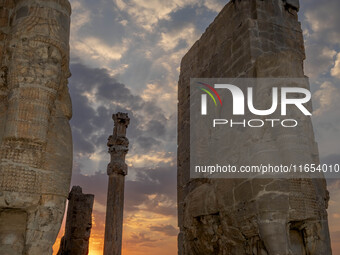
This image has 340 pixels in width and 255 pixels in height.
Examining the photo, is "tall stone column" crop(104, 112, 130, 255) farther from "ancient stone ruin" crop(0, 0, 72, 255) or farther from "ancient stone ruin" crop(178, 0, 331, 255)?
"ancient stone ruin" crop(0, 0, 72, 255)

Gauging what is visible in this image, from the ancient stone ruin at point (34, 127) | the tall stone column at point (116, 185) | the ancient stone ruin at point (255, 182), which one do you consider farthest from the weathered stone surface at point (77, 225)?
the ancient stone ruin at point (34, 127)

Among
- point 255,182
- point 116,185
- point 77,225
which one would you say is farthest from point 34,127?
point 77,225

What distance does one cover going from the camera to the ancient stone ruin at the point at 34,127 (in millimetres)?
3129

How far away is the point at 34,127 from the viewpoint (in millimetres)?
3236

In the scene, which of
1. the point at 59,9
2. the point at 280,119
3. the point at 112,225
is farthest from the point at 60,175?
the point at 112,225

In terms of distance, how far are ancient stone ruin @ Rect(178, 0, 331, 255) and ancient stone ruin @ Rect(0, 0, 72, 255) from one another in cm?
195

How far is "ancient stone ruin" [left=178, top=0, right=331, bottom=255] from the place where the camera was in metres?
3.66

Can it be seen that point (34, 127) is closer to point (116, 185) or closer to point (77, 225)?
point (116, 185)

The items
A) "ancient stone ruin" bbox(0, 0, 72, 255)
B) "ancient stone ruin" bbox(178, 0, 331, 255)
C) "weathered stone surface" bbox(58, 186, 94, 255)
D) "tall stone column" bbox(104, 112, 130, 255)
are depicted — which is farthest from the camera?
"weathered stone surface" bbox(58, 186, 94, 255)

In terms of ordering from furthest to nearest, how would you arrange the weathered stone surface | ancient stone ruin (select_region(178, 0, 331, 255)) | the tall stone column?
the weathered stone surface → the tall stone column → ancient stone ruin (select_region(178, 0, 331, 255))

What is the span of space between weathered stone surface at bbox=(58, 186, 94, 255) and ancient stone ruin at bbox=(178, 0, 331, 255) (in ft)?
20.8

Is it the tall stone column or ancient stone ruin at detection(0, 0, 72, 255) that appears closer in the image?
ancient stone ruin at detection(0, 0, 72, 255)

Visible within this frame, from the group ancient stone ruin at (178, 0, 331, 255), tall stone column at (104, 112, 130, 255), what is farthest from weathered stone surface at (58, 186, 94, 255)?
ancient stone ruin at (178, 0, 331, 255)

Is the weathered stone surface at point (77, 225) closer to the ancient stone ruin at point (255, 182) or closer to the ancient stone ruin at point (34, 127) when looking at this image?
the ancient stone ruin at point (255, 182)
